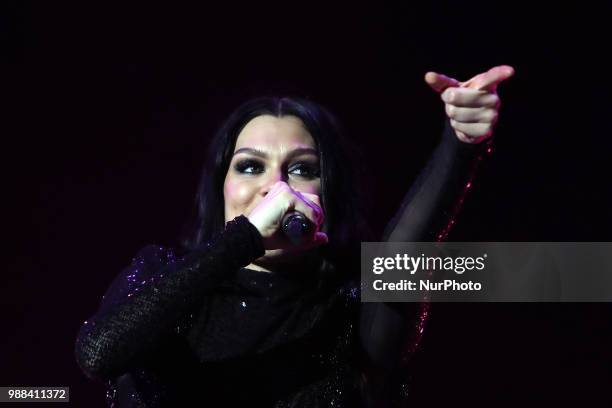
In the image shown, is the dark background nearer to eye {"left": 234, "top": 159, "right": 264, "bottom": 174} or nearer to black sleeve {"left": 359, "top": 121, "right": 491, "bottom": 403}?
eye {"left": 234, "top": 159, "right": 264, "bottom": 174}

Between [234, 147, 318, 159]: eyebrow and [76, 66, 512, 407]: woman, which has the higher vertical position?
[234, 147, 318, 159]: eyebrow

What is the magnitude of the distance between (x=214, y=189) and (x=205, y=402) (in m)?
0.47

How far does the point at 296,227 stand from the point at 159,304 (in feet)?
0.80

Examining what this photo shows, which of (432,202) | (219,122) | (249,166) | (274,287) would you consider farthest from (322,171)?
(219,122)

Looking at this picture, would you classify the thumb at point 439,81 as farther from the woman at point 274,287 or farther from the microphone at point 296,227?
the microphone at point 296,227

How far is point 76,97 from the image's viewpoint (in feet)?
6.20

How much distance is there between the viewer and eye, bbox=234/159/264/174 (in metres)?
1.33

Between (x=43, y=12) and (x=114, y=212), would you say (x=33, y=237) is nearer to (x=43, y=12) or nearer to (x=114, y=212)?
(x=114, y=212)

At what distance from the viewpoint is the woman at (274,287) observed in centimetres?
102

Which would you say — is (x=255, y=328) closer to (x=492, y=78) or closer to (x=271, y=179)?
(x=271, y=179)

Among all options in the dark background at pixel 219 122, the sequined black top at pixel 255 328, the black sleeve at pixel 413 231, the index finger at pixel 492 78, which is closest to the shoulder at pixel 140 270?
the sequined black top at pixel 255 328

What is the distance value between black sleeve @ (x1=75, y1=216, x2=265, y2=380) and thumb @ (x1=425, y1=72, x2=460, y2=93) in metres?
0.36

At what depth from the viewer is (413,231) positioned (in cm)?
107

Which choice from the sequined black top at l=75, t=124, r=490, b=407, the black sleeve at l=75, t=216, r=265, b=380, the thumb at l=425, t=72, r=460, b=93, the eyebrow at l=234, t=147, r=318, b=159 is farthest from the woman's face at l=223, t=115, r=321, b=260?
the thumb at l=425, t=72, r=460, b=93
